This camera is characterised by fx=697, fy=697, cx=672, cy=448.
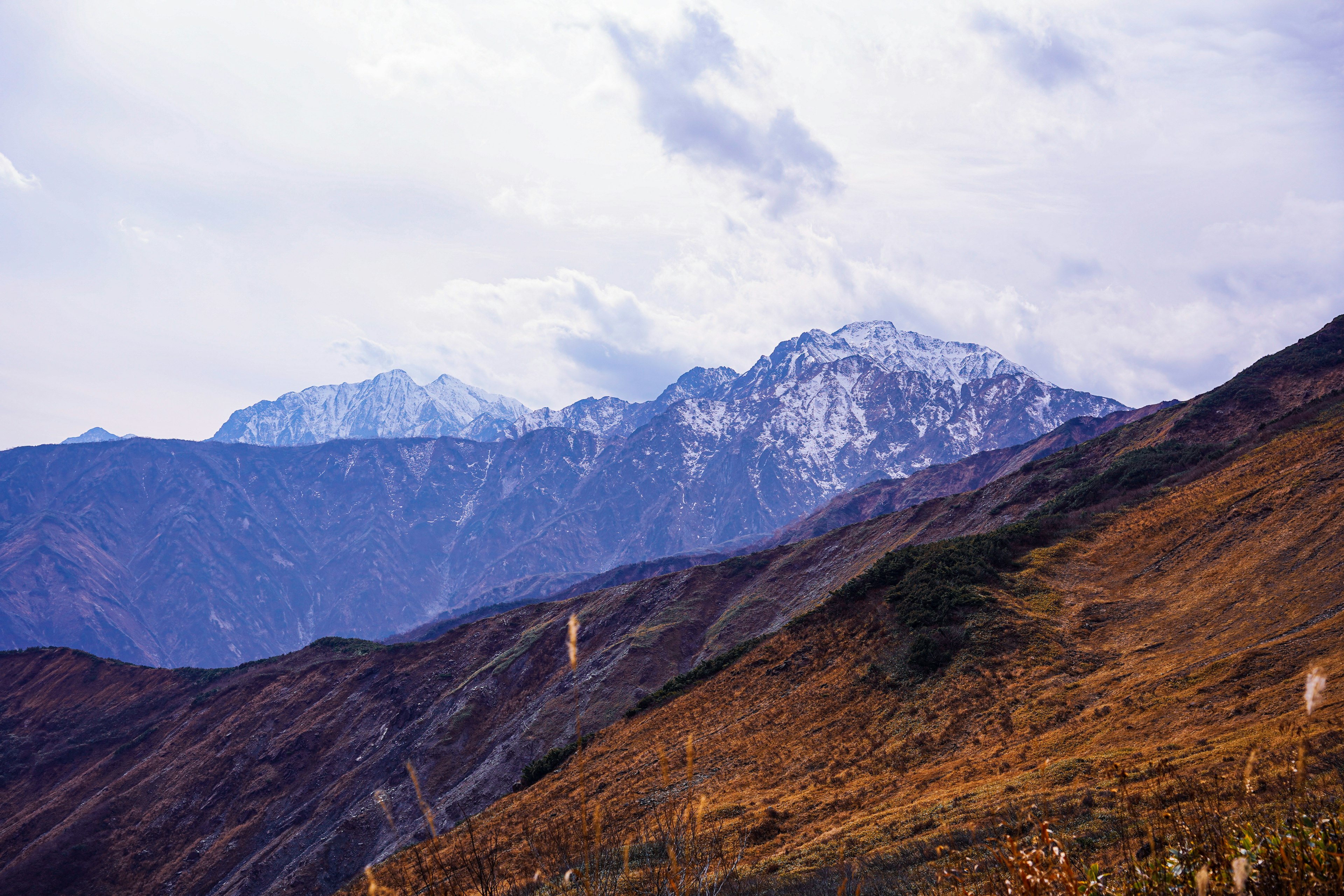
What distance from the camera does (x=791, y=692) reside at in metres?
31.7

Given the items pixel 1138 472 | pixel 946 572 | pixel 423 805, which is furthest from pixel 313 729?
pixel 1138 472

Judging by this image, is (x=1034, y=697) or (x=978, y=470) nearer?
(x=1034, y=697)

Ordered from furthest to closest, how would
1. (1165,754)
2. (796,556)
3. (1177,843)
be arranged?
(796,556) < (1165,754) < (1177,843)

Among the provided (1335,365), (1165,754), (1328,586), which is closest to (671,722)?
(1165,754)

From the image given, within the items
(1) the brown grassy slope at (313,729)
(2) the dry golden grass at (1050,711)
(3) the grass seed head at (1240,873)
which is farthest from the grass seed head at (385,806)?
(1) the brown grassy slope at (313,729)

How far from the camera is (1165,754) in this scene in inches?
587

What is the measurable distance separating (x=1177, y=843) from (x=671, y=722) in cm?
2876

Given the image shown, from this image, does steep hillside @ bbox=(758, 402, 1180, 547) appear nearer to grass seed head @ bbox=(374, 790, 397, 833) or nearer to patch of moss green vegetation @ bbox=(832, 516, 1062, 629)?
patch of moss green vegetation @ bbox=(832, 516, 1062, 629)

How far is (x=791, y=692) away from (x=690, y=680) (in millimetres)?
8893

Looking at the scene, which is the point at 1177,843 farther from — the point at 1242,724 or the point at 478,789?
the point at 478,789

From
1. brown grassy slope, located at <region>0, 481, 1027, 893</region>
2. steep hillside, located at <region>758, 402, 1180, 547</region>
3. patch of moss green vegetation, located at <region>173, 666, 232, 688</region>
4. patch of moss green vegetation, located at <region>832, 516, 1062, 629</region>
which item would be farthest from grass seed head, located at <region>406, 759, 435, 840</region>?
steep hillside, located at <region>758, 402, 1180, 547</region>

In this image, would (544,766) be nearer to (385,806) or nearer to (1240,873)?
(385,806)

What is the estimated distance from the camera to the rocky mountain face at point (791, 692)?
1986 centimetres

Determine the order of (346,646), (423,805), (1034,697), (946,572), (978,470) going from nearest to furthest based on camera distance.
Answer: (423,805)
(1034,697)
(946,572)
(346,646)
(978,470)
